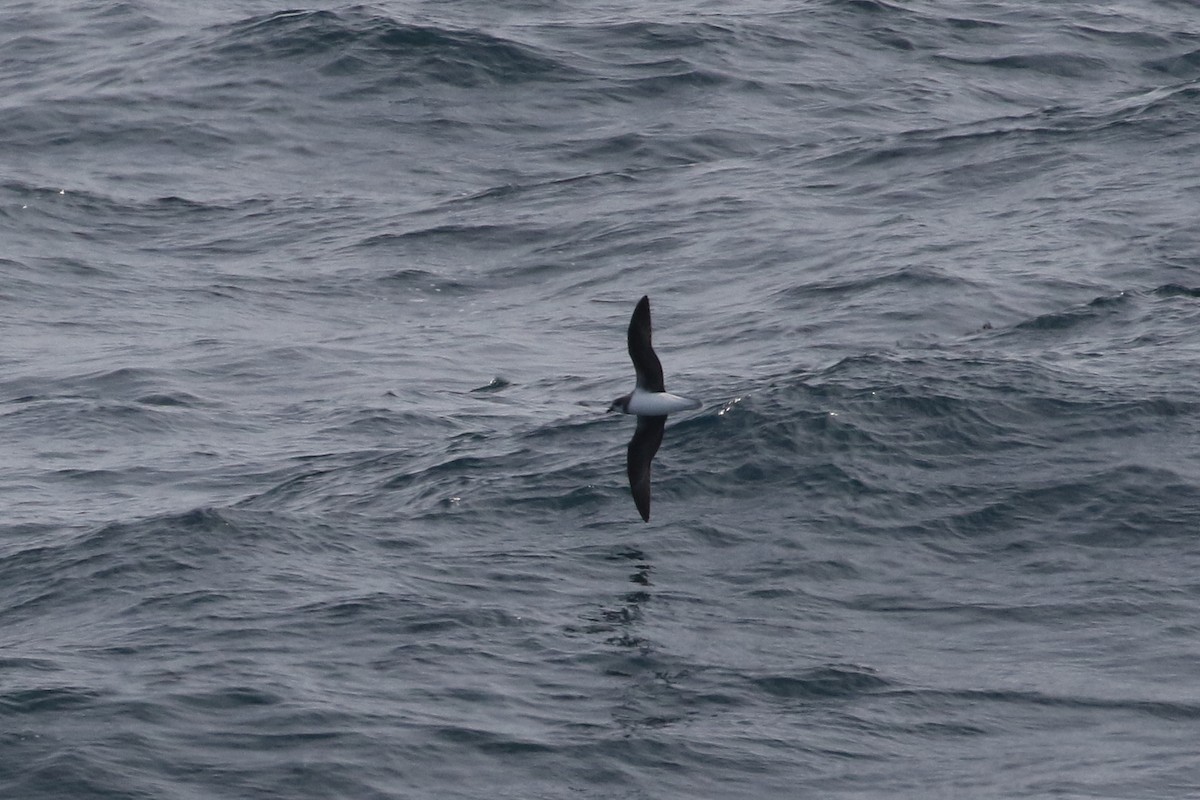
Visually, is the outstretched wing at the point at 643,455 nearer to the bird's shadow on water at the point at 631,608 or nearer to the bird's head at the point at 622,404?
the bird's head at the point at 622,404

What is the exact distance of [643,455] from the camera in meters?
16.1

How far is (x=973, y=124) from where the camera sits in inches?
1232

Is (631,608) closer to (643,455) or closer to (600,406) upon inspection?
(643,455)

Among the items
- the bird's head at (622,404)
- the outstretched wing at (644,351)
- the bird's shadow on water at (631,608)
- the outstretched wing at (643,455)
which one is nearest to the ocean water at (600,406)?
the bird's shadow on water at (631,608)

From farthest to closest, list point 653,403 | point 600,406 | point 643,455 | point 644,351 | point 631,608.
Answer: point 600,406 → point 631,608 → point 643,455 → point 653,403 → point 644,351

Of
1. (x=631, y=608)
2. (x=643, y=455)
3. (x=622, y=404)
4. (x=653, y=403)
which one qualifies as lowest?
(x=631, y=608)

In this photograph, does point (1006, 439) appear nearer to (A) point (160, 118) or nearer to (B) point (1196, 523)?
(B) point (1196, 523)

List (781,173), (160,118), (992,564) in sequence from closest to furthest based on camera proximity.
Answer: (992,564), (781,173), (160,118)

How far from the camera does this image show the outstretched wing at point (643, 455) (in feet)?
52.0

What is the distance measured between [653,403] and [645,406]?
8 centimetres

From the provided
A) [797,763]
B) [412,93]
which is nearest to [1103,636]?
[797,763]

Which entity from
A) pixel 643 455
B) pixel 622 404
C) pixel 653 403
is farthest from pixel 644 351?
pixel 643 455

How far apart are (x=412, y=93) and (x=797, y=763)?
69.2 feet

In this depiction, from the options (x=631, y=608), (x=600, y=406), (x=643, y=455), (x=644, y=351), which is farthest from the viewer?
(x=600, y=406)
